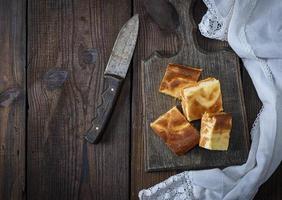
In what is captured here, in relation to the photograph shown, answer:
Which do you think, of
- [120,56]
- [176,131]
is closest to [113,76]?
[120,56]

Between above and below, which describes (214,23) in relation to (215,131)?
above

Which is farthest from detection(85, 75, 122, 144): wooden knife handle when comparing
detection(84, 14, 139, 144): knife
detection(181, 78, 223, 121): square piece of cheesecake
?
detection(181, 78, 223, 121): square piece of cheesecake

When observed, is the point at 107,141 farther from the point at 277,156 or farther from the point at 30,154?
the point at 277,156

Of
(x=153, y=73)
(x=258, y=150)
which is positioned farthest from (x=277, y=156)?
(x=153, y=73)

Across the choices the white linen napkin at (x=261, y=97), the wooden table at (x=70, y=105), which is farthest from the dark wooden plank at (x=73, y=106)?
the white linen napkin at (x=261, y=97)

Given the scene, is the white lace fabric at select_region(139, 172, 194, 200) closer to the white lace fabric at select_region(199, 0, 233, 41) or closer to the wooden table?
the wooden table

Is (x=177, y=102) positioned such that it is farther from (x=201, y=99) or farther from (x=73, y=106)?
(x=73, y=106)
